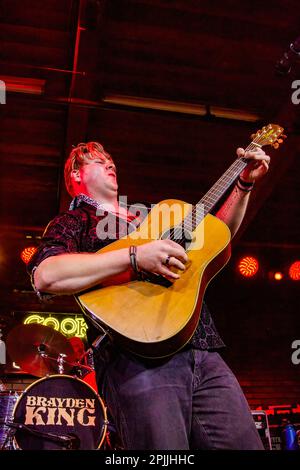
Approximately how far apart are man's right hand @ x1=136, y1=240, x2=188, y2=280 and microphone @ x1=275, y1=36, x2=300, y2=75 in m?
2.67

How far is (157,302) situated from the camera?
1825 millimetres

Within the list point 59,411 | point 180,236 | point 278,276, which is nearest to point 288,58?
point 180,236

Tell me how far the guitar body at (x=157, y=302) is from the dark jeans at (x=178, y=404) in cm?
10

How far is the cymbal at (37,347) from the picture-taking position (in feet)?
17.6

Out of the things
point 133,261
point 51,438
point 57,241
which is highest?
point 57,241

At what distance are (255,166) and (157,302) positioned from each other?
3.27ft

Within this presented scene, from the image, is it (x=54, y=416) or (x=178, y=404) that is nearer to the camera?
(x=178, y=404)

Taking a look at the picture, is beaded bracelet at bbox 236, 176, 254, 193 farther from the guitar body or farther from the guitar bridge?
the guitar bridge

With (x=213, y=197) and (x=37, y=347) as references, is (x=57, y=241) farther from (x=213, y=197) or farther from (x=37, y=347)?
(x=37, y=347)

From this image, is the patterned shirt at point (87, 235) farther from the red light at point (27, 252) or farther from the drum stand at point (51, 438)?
the red light at point (27, 252)

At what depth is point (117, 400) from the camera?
69.2 inches

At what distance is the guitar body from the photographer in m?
1.69

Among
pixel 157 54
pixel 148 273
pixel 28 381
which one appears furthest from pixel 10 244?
pixel 148 273

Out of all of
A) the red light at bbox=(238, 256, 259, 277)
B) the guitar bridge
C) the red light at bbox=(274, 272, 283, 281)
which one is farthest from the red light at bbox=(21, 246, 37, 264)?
the guitar bridge
